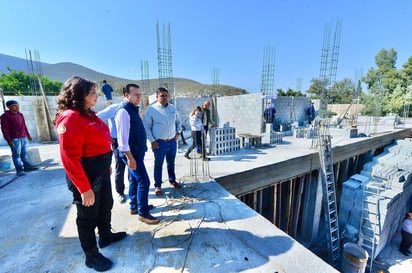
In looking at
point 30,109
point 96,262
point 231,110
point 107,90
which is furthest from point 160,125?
point 231,110

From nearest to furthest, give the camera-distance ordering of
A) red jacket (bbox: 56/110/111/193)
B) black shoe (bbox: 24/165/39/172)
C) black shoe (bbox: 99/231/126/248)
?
red jacket (bbox: 56/110/111/193)
black shoe (bbox: 99/231/126/248)
black shoe (bbox: 24/165/39/172)

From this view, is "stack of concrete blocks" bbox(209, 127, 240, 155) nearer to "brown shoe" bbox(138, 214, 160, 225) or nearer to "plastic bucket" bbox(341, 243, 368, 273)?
"brown shoe" bbox(138, 214, 160, 225)

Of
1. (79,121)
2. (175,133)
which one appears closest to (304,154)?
(175,133)

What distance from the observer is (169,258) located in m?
1.48

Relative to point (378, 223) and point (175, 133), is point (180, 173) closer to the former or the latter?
point (175, 133)

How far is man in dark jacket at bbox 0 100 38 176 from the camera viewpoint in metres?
3.18

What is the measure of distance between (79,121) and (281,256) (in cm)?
185

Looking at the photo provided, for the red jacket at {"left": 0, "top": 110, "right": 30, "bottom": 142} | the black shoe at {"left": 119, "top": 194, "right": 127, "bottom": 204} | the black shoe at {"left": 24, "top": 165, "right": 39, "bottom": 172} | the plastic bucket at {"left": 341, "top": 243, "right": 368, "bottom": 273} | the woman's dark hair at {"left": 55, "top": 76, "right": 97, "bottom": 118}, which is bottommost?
the plastic bucket at {"left": 341, "top": 243, "right": 368, "bottom": 273}

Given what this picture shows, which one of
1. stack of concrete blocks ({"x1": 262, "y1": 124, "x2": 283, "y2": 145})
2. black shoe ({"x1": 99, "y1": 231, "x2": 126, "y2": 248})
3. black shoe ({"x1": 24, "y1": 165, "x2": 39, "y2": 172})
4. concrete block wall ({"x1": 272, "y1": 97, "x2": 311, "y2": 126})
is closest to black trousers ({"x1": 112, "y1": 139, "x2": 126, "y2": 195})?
black shoe ({"x1": 99, "y1": 231, "x2": 126, "y2": 248})

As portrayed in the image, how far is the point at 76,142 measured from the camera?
1.15 metres

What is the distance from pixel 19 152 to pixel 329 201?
6.61 metres

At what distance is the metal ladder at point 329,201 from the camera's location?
4.03m

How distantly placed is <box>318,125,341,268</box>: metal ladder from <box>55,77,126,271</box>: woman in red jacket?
14.7 ft

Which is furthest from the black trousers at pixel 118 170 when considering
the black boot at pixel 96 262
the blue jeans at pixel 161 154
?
the black boot at pixel 96 262
